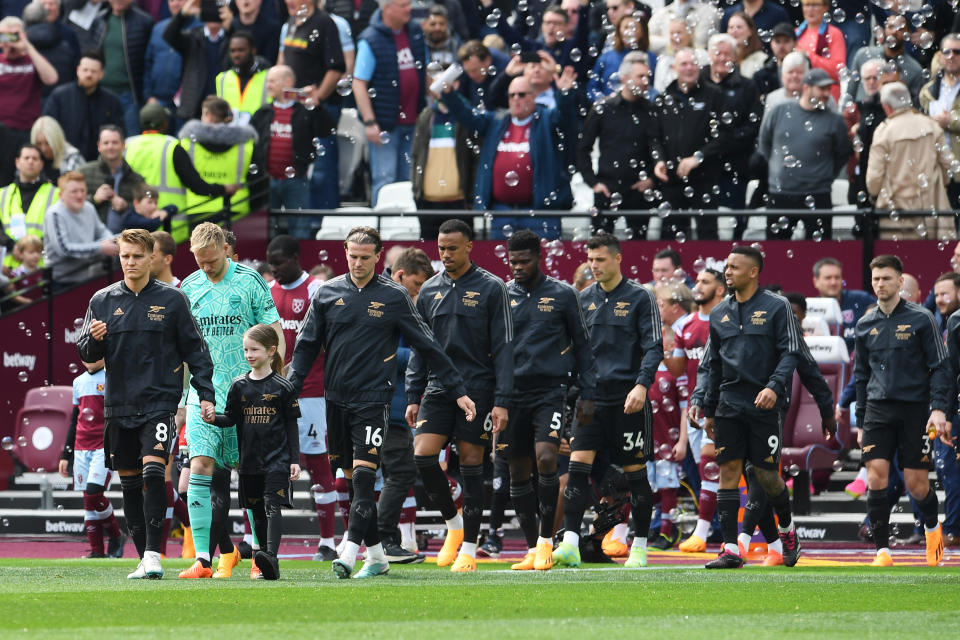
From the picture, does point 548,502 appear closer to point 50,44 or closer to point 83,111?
point 83,111

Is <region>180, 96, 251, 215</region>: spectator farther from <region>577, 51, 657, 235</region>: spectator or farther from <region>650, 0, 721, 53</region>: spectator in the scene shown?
<region>650, 0, 721, 53</region>: spectator

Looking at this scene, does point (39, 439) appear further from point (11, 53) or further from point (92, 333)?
point (92, 333)

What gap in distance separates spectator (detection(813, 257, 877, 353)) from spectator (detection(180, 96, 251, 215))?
6322mm

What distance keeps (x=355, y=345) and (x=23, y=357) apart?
27.7 ft

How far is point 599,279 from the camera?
1304 centimetres

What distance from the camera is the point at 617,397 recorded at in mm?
12766

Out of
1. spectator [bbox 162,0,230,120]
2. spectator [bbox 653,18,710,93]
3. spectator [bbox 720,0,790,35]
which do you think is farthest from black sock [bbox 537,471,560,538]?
spectator [bbox 162,0,230,120]

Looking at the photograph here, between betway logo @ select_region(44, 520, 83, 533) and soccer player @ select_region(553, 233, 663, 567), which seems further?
betway logo @ select_region(44, 520, 83, 533)

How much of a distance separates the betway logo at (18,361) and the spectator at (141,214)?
5.61ft

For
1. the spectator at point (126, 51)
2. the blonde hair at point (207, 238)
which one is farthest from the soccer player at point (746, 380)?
the spectator at point (126, 51)

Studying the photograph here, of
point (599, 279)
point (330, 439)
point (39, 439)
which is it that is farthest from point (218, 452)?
point (39, 439)

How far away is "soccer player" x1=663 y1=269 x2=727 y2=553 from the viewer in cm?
1477

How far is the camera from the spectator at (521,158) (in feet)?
58.7

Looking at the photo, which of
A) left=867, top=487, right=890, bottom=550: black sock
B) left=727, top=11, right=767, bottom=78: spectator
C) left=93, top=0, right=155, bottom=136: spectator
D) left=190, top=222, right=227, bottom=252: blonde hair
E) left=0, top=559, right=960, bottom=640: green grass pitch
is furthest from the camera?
left=93, top=0, right=155, bottom=136: spectator
